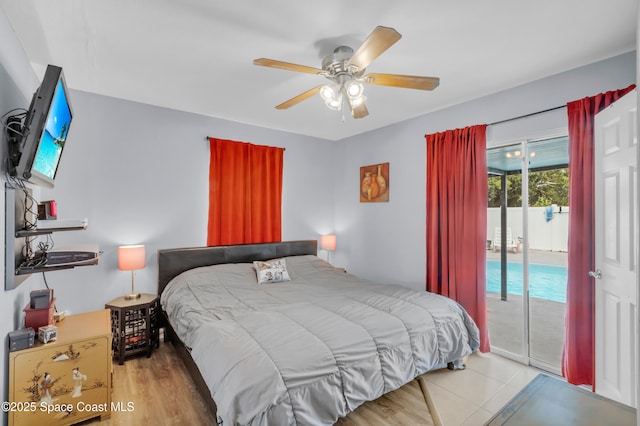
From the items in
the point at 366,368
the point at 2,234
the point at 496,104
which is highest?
the point at 496,104

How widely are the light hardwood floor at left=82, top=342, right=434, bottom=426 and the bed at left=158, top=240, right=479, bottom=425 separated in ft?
0.51

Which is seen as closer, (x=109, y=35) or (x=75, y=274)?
(x=109, y=35)

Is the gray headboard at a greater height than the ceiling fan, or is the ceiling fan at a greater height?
the ceiling fan

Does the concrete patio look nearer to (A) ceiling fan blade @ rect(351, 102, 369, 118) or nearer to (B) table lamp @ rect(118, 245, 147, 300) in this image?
(A) ceiling fan blade @ rect(351, 102, 369, 118)

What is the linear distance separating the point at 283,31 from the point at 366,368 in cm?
224

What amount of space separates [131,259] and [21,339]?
1.26 metres

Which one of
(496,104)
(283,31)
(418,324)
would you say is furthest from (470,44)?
(418,324)

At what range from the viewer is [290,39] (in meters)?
2.08

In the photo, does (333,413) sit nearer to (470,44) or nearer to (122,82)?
(470,44)

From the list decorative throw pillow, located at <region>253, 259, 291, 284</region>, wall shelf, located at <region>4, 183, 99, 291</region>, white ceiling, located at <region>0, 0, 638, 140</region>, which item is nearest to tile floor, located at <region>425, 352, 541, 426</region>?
decorative throw pillow, located at <region>253, 259, 291, 284</region>

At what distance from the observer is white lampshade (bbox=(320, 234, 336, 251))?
4.62 meters

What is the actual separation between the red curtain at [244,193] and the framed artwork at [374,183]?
1.24 metres

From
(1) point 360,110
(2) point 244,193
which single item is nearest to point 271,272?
(2) point 244,193

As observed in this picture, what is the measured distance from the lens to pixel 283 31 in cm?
200
